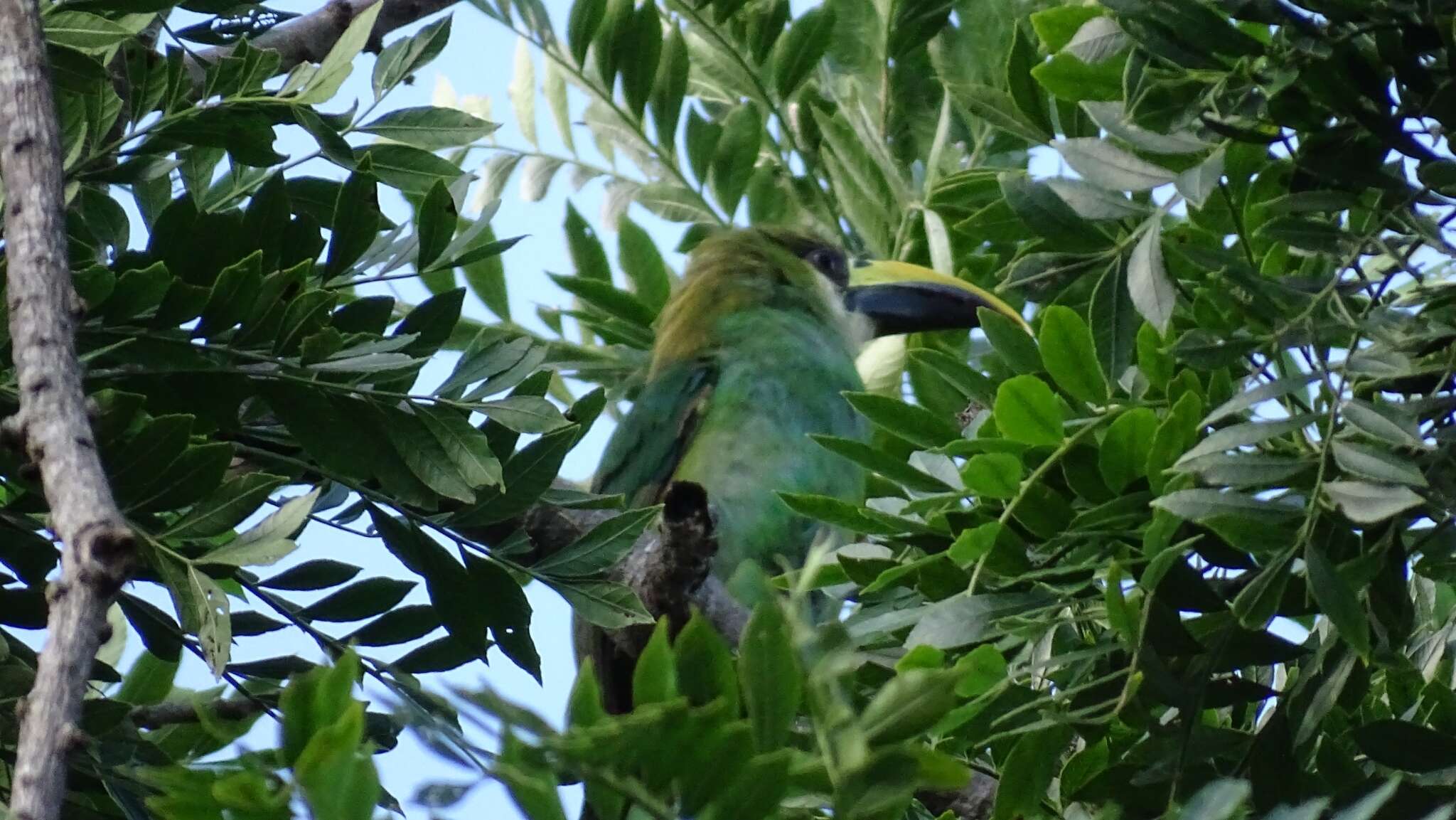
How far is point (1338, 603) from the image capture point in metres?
1.40

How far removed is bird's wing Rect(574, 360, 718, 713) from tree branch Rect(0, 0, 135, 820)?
1966 millimetres

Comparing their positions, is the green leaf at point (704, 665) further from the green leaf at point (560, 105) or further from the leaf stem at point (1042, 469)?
the green leaf at point (560, 105)

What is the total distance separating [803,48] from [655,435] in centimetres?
84

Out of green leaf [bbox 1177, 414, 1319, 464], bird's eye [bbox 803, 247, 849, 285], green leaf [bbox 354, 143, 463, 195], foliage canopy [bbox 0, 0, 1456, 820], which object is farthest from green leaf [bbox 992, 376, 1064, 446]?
bird's eye [bbox 803, 247, 849, 285]

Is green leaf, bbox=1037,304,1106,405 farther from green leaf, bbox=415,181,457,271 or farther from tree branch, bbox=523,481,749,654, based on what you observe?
green leaf, bbox=415,181,457,271

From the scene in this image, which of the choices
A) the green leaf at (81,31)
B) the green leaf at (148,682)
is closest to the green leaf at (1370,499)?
the green leaf at (81,31)

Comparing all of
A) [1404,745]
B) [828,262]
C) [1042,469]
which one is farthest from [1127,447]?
[828,262]

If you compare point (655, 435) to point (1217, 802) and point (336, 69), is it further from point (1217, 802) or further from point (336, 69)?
point (1217, 802)

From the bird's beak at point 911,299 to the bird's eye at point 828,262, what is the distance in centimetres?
9

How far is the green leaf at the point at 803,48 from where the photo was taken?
115 inches

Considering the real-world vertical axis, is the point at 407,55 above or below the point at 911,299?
above

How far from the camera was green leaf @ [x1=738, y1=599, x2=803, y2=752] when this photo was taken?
0.92 m

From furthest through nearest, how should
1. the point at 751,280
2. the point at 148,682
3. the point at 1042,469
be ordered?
the point at 751,280
the point at 148,682
the point at 1042,469

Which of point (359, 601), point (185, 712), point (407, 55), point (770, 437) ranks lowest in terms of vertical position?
point (770, 437)
